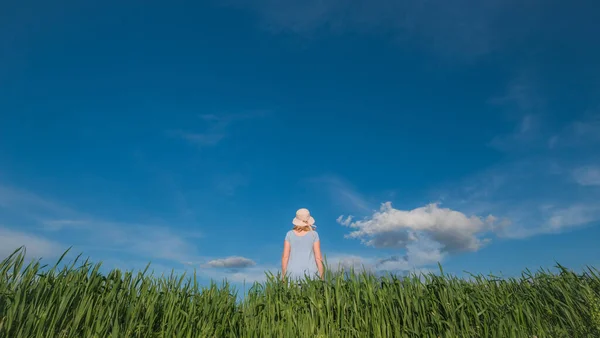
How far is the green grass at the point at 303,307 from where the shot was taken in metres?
4.90

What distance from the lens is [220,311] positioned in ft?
19.6

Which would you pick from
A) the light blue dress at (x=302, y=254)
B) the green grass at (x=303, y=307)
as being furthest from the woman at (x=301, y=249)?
the green grass at (x=303, y=307)

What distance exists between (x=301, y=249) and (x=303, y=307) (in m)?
2.12

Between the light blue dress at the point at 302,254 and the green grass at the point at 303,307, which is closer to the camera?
the green grass at the point at 303,307

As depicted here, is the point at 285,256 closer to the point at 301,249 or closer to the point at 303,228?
the point at 301,249

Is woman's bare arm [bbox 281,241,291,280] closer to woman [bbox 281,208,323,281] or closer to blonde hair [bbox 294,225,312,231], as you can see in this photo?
woman [bbox 281,208,323,281]

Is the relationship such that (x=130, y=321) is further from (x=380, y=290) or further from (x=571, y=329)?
(x=571, y=329)

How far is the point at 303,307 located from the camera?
6.33 metres

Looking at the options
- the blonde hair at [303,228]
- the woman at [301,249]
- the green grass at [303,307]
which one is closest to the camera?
the green grass at [303,307]

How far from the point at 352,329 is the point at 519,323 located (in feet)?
7.32

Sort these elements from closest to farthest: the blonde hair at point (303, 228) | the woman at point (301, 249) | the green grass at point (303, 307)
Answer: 1. the green grass at point (303, 307)
2. the woman at point (301, 249)
3. the blonde hair at point (303, 228)

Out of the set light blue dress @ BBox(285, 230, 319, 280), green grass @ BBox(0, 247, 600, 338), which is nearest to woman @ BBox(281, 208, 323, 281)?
light blue dress @ BBox(285, 230, 319, 280)

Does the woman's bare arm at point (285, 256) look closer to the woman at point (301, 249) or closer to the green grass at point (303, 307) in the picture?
the woman at point (301, 249)

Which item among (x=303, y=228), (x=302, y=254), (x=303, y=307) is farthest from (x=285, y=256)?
(x=303, y=307)
